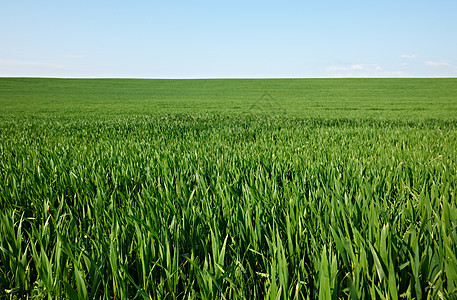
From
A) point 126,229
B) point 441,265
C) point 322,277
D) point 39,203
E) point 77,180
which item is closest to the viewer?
point 322,277

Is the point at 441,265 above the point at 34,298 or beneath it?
above

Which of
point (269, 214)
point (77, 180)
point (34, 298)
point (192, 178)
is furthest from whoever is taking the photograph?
point (192, 178)

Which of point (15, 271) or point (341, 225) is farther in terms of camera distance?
point (341, 225)

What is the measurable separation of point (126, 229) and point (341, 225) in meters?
1.07

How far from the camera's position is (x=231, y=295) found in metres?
1.10

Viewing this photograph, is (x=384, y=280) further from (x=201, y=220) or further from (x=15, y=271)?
(x=15, y=271)

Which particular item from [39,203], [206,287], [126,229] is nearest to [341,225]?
[206,287]

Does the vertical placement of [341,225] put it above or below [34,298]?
above

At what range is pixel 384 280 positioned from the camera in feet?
3.06

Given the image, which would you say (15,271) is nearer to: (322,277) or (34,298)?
(34,298)

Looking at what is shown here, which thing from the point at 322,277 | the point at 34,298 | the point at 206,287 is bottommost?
the point at 34,298

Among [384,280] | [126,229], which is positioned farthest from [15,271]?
[384,280]

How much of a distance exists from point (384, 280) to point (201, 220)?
2.75ft

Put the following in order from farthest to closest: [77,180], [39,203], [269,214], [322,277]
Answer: [77,180] < [39,203] < [269,214] < [322,277]
